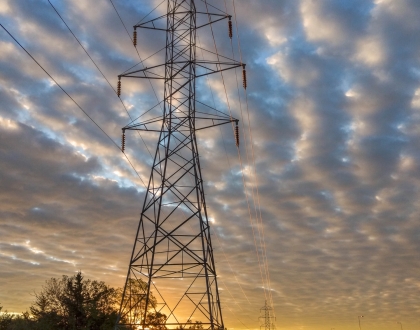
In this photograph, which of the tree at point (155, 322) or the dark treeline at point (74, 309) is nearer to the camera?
the tree at point (155, 322)

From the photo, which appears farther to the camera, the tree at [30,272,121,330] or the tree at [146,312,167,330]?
the tree at [30,272,121,330]

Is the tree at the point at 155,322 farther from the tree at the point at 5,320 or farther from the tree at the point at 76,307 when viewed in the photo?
the tree at the point at 5,320

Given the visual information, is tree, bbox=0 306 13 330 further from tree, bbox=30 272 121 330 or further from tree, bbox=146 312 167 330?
tree, bbox=146 312 167 330

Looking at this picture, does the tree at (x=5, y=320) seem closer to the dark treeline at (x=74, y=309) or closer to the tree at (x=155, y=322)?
the dark treeline at (x=74, y=309)

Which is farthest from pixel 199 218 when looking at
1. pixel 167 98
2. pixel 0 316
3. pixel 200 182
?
pixel 0 316

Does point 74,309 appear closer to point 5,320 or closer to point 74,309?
point 74,309

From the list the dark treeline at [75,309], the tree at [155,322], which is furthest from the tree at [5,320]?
the tree at [155,322]

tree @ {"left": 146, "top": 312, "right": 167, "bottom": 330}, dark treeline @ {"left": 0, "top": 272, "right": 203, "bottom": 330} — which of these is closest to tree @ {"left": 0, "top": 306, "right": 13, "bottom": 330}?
dark treeline @ {"left": 0, "top": 272, "right": 203, "bottom": 330}

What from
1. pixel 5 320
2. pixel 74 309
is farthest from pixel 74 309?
pixel 5 320

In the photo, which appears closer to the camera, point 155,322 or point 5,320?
point 155,322

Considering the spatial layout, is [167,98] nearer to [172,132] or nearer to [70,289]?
[172,132]

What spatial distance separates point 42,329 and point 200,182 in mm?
42741

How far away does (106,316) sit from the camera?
64250 mm

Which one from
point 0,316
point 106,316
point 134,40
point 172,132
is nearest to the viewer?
point 172,132
